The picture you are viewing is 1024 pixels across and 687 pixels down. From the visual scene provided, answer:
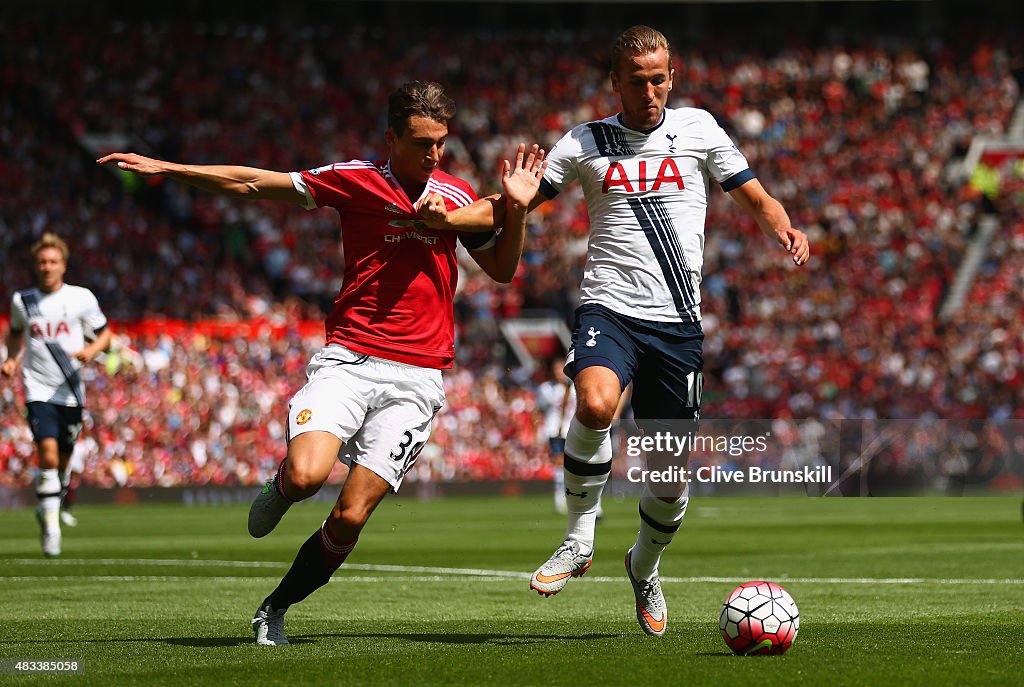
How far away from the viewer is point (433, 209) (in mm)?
6941

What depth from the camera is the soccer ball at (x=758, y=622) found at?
6629 millimetres

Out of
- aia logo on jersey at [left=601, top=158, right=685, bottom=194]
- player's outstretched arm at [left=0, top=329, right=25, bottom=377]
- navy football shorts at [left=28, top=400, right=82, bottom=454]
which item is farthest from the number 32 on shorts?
player's outstretched arm at [left=0, top=329, right=25, bottom=377]

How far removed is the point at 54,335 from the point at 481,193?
804 inches

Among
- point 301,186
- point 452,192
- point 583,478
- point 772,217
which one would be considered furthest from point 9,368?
point 772,217

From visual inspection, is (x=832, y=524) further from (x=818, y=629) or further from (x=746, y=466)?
(x=818, y=629)

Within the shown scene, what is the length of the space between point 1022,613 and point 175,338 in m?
22.4

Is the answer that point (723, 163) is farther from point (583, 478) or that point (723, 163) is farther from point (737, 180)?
point (583, 478)

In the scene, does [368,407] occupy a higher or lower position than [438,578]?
higher

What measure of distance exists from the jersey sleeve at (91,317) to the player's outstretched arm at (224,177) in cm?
681

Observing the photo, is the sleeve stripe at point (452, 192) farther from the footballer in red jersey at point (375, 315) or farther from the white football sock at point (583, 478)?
the white football sock at point (583, 478)

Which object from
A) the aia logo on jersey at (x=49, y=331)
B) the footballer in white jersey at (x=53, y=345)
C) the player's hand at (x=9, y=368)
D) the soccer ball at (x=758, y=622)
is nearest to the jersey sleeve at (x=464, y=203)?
the soccer ball at (x=758, y=622)

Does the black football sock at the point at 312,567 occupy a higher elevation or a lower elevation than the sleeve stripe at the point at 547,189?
lower

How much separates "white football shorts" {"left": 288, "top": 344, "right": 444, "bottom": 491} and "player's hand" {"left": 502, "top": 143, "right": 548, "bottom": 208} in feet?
3.16

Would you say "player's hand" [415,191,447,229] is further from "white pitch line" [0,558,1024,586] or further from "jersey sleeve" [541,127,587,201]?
"white pitch line" [0,558,1024,586]
